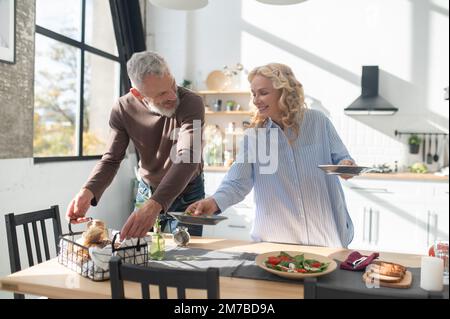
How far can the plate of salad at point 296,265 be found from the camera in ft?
4.81

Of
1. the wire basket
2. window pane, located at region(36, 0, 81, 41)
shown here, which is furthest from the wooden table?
window pane, located at region(36, 0, 81, 41)

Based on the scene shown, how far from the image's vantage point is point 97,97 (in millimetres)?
4730

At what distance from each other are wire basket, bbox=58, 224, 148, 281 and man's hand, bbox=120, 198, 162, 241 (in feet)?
0.08

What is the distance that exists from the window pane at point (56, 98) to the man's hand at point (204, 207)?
2219 mm

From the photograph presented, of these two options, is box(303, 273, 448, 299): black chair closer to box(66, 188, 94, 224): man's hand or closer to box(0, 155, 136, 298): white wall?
box(66, 188, 94, 224): man's hand

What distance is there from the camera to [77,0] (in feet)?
13.4

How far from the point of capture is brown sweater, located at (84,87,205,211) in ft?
7.25

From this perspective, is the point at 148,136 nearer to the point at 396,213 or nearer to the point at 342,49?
the point at 396,213

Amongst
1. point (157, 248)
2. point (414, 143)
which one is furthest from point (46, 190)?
point (414, 143)

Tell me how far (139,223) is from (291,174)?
0.79 meters

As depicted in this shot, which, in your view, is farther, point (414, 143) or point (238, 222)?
point (414, 143)

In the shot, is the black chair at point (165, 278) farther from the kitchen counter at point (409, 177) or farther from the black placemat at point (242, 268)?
the kitchen counter at point (409, 177)
